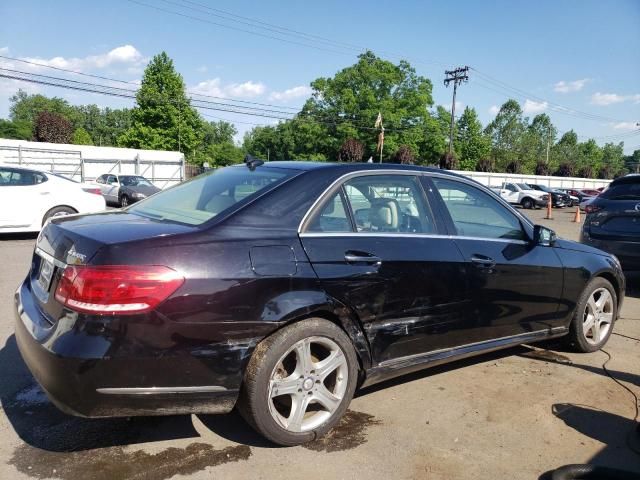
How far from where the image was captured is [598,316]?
4867 mm

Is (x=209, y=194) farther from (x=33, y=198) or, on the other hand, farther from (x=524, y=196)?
(x=524, y=196)

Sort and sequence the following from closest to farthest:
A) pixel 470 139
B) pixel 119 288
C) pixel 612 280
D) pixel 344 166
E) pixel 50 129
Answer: pixel 119 288, pixel 344 166, pixel 612 280, pixel 50 129, pixel 470 139

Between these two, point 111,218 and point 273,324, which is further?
point 111,218

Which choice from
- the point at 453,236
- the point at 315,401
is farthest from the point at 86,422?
the point at 453,236

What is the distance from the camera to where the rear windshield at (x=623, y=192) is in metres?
7.32

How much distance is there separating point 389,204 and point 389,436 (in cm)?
148

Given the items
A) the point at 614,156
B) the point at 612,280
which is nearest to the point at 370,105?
the point at 612,280

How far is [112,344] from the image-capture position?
246cm

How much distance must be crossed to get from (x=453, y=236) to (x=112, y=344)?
7.66 ft

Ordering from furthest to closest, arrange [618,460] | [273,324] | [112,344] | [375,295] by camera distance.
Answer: [375,295]
[618,460]
[273,324]
[112,344]

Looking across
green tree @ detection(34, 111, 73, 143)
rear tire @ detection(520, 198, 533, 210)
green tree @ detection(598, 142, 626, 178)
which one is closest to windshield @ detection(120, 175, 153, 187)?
rear tire @ detection(520, 198, 533, 210)

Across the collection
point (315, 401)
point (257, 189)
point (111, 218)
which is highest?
point (257, 189)

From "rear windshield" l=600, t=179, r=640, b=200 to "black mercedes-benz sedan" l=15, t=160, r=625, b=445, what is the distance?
400 centimetres

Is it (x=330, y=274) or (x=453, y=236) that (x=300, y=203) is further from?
(x=453, y=236)
